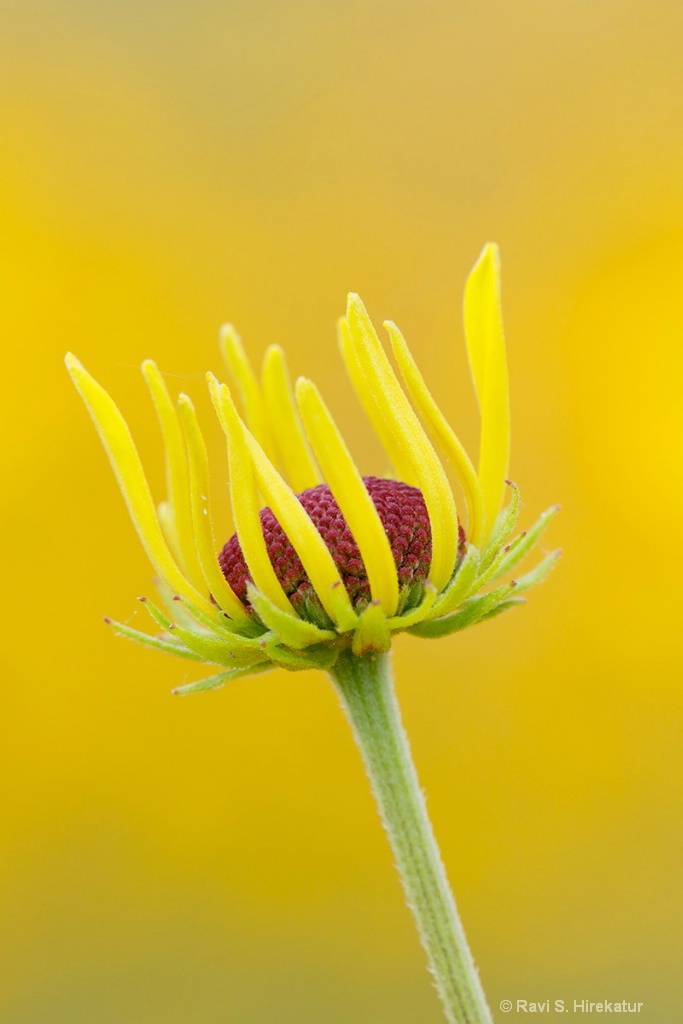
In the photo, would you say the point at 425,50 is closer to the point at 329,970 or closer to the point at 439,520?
the point at 329,970

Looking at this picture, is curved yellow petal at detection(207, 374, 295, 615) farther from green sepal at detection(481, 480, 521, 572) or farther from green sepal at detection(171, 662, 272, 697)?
green sepal at detection(481, 480, 521, 572)

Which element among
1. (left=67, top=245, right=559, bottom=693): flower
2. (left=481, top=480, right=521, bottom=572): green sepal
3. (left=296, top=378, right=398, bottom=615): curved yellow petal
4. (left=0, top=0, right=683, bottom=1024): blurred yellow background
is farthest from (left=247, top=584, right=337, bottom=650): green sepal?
(left=0, top=0, right=683, bottom=1024): blurred yellow background

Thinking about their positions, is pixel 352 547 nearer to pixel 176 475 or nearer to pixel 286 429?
pixel 176 475

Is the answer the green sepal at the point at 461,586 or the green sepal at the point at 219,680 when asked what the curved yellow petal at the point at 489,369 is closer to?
the green sepal at the point at 461,586

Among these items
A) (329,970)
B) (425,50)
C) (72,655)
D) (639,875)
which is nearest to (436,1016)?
(329,970)

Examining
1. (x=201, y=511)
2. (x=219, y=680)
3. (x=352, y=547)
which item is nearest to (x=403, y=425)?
(x=352, y=547)

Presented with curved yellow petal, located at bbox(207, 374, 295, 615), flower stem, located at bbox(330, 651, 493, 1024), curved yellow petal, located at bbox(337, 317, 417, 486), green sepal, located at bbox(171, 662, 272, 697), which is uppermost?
curved yellow petal, located at bbox(337, 317, 417, 486)
